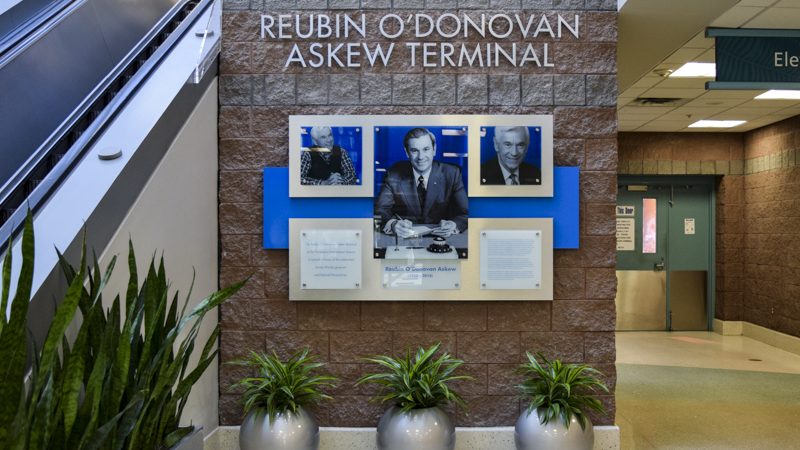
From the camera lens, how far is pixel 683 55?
4008 mm

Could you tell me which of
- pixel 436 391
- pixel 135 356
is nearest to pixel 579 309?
pixel 436 391

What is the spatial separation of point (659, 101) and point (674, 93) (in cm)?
32

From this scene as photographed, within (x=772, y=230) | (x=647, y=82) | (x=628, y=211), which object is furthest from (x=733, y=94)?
(x=628, y=211)

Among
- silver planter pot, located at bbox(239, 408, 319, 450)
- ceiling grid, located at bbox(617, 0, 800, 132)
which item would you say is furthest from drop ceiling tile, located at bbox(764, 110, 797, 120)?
silver planter pot, located at bbox(239, 408, 319, 450)

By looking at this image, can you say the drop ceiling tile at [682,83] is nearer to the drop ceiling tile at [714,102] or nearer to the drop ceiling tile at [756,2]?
the drop ceiling tile at [714,102]

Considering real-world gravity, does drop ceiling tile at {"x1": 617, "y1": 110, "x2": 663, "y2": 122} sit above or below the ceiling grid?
above

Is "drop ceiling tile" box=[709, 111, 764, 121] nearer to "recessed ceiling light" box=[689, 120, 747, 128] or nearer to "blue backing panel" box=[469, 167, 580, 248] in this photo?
"recessed ceiling light" box=[689, 120, 747, 128]

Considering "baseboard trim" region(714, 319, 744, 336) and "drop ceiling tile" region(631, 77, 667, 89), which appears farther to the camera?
"baseboard trim" region(714, 319, 744, 336)

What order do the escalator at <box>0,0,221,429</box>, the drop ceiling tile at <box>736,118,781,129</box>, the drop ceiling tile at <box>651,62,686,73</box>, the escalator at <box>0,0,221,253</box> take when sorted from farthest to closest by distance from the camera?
the drop ceiling tile at <box>736,118,781,129</box> < the drop ceiling tile at <box>651,62,686,73</box> < the escalator at <box>0,0,221,253</box> < the escalator at <box>0,0,221,429</box>

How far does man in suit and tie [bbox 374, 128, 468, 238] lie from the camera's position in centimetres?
293

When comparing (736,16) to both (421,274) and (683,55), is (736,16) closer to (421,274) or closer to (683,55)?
(683,55)

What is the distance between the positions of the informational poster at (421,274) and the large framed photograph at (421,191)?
5cm

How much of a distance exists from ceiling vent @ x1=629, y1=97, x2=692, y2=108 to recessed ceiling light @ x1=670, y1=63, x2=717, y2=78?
0.84m

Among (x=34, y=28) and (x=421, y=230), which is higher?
(x=34, y=28)
